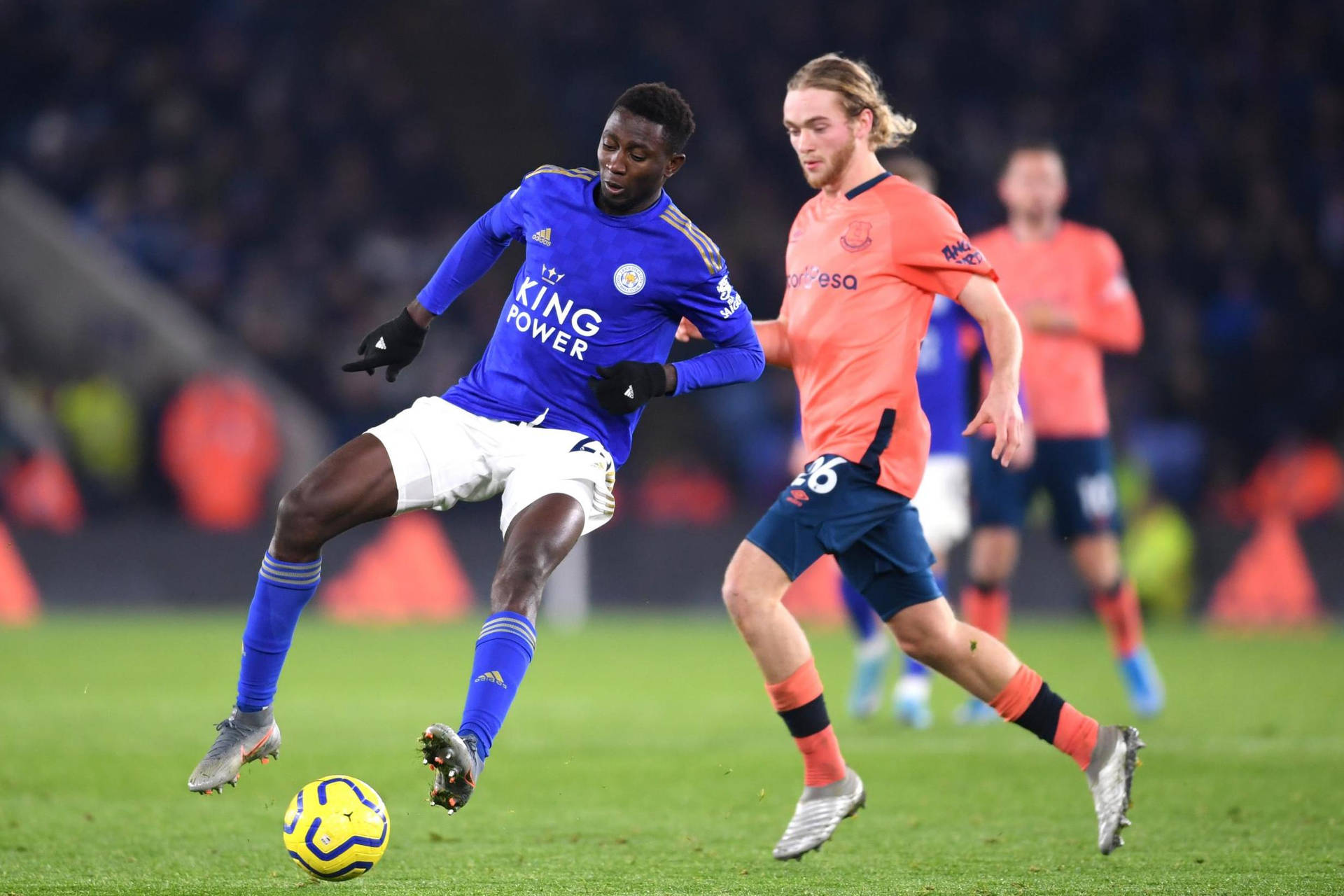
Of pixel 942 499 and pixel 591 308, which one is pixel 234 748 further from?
pixel 942 499

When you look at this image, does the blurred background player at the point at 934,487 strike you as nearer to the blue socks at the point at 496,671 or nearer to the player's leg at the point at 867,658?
the player's leg at the point at 867,658

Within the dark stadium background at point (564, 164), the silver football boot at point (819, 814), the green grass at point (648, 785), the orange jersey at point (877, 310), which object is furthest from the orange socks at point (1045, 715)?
the dark stadium background at point (564, 164)

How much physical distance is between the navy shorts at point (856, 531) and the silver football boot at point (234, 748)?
152 centimetres

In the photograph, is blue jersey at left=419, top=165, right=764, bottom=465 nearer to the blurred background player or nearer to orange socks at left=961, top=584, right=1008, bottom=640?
the blurred background player

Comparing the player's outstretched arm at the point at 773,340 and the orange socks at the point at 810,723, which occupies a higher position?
the player's outstretched arm at the point at 773,340

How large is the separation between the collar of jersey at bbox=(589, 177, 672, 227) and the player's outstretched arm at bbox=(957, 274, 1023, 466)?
916 mm

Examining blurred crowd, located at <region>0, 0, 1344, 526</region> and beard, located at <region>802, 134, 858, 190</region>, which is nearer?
beard, located at <region>802, 134, 858, 190</region>

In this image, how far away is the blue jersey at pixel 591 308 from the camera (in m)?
4.72

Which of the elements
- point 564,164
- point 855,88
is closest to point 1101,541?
point 855,88

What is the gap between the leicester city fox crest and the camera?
469 cm

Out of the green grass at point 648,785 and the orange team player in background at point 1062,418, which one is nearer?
the green grass at point 648,785

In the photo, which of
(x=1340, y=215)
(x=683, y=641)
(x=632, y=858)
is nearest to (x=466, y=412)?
(x=632, y=858)

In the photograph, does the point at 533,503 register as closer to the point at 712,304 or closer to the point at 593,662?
the point at 712,304

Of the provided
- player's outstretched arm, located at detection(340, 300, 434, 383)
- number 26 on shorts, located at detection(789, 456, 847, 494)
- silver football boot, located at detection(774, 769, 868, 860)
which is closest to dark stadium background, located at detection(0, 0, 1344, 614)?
player's outstretched arm, located at detection(340, 300, 434, 383)
